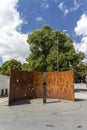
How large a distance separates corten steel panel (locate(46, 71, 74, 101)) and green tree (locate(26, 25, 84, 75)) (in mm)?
17062

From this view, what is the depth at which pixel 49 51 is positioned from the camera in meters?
41.9

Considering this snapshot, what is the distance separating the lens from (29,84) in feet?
73.6

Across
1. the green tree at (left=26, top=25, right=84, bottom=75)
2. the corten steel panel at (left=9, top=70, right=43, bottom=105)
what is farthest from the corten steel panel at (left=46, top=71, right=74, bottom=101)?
the green tree at (left=26, top=25, right=84, bottom=75)

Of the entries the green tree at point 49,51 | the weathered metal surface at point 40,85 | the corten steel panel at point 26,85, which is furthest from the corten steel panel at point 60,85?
the green tree at point 49,51

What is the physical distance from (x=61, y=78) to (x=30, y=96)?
125 inches

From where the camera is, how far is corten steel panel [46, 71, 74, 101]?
2072 centimetres

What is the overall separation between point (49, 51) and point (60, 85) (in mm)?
20452

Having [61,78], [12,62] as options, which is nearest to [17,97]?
[61,78]

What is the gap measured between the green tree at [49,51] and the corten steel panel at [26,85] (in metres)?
17.0

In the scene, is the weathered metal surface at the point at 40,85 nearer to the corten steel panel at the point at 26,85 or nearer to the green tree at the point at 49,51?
the corten steel panel at the point at 26,85

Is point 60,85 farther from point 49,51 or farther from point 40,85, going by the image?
point 49,51

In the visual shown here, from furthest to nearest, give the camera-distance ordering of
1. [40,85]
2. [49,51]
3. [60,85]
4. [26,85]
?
[49,51] < [40,85] < [26,85] < [60,85]

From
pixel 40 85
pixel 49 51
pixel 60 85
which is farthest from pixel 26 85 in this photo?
pixel 49 51

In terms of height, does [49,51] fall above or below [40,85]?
above
